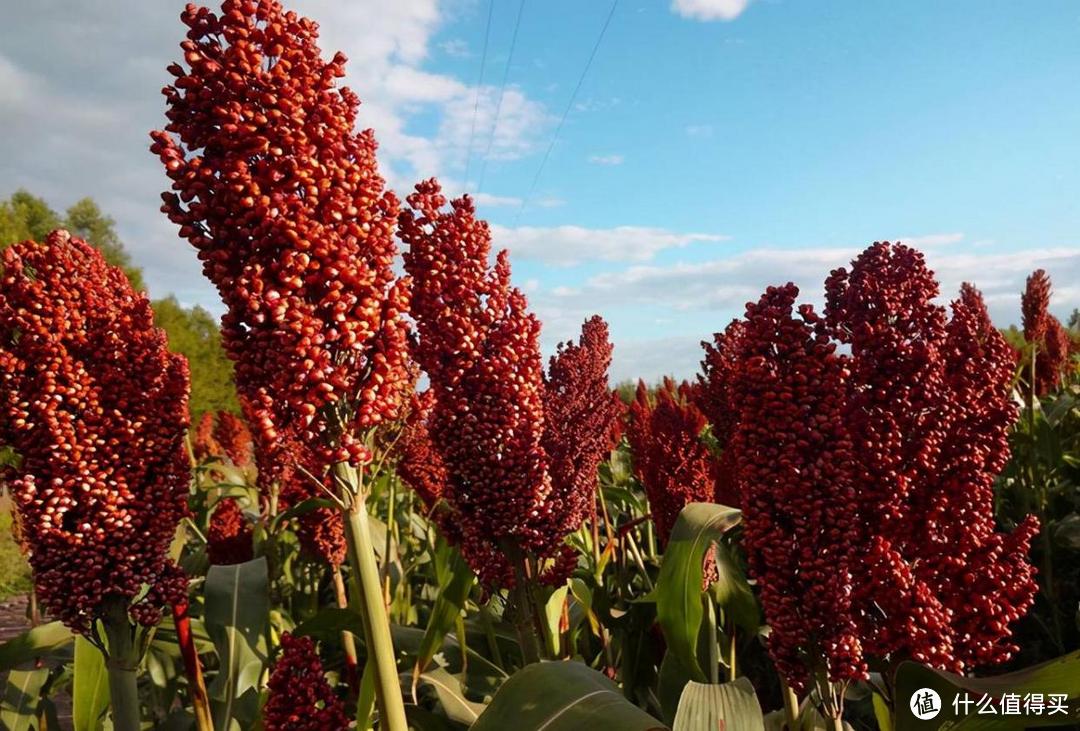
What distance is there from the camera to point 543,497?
2.42 meters

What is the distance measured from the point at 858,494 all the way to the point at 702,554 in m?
0.54

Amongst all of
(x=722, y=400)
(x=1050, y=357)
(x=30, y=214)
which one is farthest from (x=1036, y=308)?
(x=30, y=214)

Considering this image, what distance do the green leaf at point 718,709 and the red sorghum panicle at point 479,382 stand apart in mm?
811

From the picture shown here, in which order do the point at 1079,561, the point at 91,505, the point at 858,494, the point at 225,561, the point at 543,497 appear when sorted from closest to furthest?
the point at 858,494, the point at 91,505, the point at 543,497, the point at 225,561, the point at 1079,561

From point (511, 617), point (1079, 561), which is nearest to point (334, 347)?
point (511, 617)

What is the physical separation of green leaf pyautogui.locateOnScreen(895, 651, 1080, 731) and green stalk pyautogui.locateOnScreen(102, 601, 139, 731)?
2.22 m

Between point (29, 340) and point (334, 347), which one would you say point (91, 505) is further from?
point (334, 347)

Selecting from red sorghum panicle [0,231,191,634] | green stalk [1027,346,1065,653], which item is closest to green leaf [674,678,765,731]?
red sorghum panicle [0,231,191,634]

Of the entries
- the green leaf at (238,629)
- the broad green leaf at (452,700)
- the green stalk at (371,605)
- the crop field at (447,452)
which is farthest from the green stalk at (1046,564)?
the green leaf at (238,629)

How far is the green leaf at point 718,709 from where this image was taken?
1.73 m

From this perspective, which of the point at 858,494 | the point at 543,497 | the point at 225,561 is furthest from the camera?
the point at 225,561

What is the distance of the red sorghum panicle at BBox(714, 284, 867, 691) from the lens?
1.77 meters

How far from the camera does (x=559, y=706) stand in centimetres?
156

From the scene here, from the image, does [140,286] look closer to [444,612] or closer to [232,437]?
[232,437]
